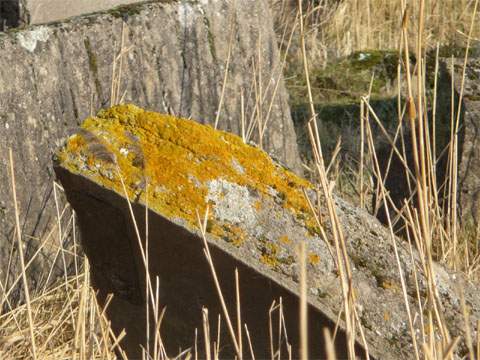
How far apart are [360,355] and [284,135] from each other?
222 centimetres

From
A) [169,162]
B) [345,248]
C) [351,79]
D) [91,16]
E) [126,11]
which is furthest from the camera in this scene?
[351,79]

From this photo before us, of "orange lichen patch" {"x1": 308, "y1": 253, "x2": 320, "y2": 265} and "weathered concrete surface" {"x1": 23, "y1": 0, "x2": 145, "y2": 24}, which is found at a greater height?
"orange lichen patch" {"x1": 308, "y1": 253, "x2": 320, "y2": 265}

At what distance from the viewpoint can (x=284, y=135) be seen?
14.5 feet

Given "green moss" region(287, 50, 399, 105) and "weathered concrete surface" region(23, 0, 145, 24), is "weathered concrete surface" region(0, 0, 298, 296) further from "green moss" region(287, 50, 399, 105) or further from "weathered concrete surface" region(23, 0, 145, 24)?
"green moss" region(287, 50, 399, 105)

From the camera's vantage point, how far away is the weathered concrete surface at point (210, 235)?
228 cm

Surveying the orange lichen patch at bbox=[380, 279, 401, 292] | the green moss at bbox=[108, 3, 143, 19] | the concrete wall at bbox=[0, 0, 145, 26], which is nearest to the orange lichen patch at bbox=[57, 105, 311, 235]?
the orange lichen patch at bbox=[380, 279, 401, 292]

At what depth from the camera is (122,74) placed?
374cm

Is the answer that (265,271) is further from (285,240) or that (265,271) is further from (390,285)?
(390,285)

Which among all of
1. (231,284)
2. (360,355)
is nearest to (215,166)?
(231,284)

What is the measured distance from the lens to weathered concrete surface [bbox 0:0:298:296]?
132 inches

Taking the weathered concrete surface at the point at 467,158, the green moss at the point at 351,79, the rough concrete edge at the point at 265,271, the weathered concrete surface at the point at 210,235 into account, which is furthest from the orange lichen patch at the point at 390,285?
the green moss at the point at 351,79

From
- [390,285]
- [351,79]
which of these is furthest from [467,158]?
[351,79]

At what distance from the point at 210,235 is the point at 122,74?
1551mm

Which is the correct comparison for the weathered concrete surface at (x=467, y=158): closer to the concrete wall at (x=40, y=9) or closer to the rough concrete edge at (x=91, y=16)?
the rough concrete edge at (x=91, y=16)
